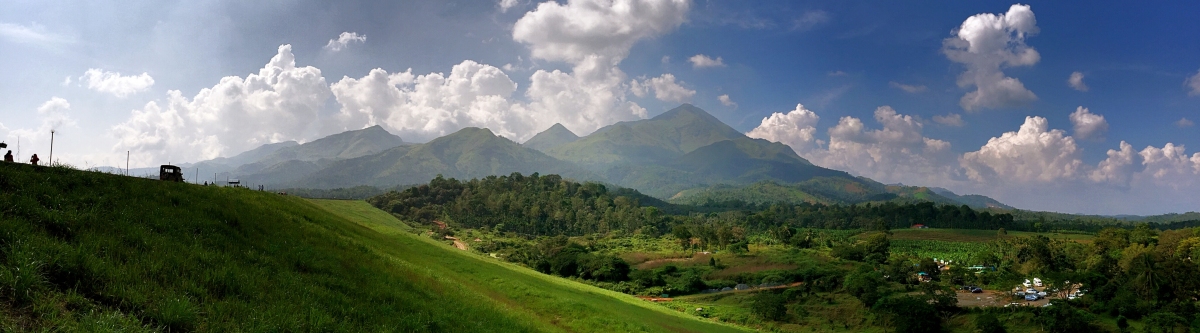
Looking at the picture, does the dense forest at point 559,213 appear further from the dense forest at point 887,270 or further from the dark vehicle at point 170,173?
the dark vehicle at point 170,173

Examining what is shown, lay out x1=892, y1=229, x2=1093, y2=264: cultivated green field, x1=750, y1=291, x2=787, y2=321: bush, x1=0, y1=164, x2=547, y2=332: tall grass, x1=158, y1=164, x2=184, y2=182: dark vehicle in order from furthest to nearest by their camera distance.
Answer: x1=892, y1=229, x2=1093, y2=264: cultivated green field
x1=750, y1=291, x2=787, y2=321: bush
x1=158, y1=164, x2=184, y2=182: dark vehicle
x1=0, y1=164, x2=547, y2=332: tall grass

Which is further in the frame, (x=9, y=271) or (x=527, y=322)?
(x=527, y=322)

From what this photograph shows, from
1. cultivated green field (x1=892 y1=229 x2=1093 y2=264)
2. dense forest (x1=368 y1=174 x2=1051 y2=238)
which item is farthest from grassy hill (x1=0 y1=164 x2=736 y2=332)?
dense forest (x1=368 y1=174 x2=1051 y2=238)

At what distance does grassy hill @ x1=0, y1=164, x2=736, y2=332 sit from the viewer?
285 inches

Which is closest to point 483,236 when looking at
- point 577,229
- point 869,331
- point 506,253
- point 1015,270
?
point 506,253

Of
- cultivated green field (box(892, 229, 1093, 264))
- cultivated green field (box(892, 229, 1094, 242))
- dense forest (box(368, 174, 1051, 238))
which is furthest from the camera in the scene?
dense forest (box(368, 174, 1051, 238))

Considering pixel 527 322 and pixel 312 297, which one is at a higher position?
pixel 312 297

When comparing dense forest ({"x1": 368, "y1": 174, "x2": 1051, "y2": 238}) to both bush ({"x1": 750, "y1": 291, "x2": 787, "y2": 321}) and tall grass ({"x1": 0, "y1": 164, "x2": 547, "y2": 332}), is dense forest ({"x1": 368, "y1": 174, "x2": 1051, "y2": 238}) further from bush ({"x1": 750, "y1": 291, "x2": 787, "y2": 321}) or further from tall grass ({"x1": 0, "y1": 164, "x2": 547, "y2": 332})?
tall grass ({"x1": 0, "y1": 164, "x2": 547, "y2": 332})

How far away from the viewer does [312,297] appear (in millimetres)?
10367

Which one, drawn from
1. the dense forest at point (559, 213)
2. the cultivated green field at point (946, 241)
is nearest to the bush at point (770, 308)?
the cultivated green field at point (946, 241)

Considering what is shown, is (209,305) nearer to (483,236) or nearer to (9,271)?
(9,271)

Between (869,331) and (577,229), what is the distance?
11277cm

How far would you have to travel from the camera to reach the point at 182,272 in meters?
9.12

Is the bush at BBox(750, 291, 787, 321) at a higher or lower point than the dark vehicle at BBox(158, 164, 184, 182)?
lower
